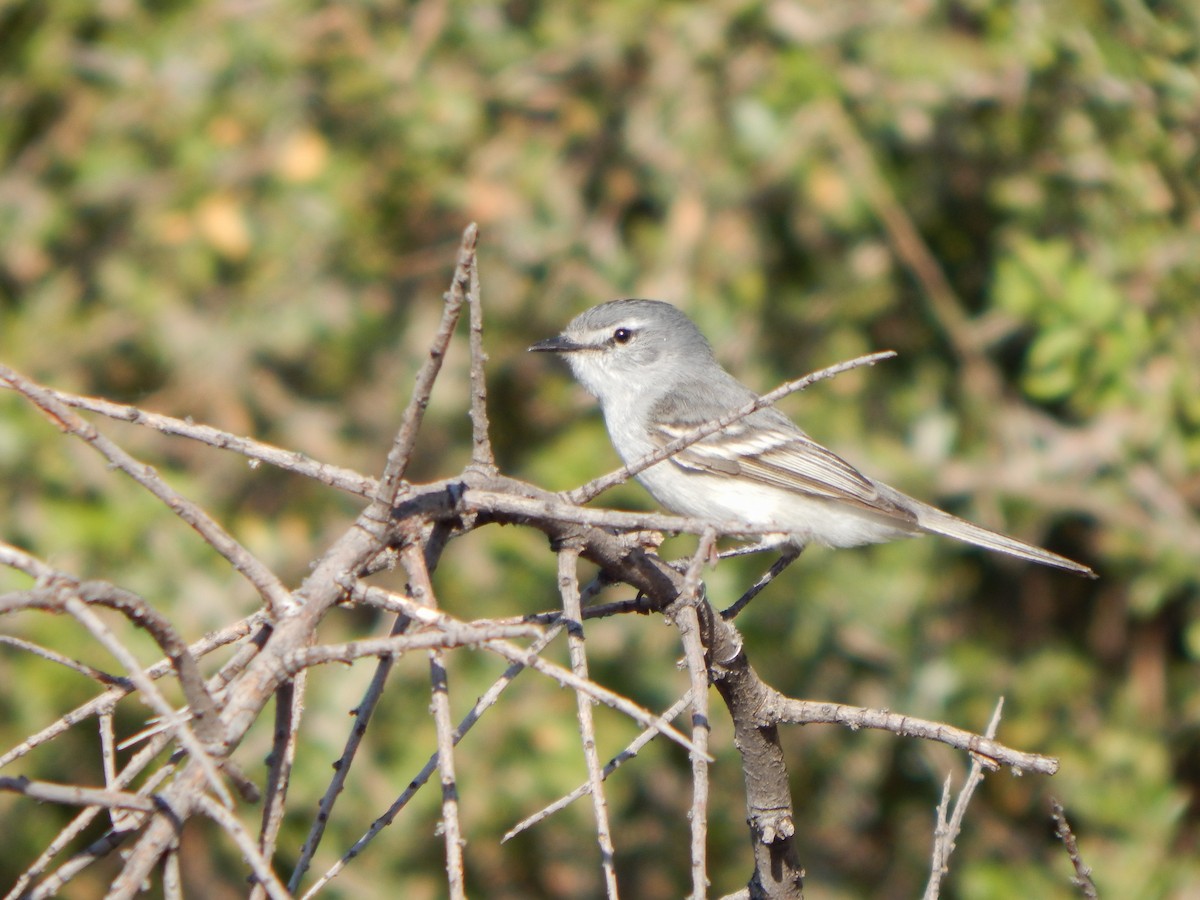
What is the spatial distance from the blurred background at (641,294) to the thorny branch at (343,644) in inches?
126

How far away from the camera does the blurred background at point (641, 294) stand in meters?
5.06

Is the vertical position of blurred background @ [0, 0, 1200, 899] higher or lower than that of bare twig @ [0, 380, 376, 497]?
lower

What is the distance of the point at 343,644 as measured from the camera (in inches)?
58.3

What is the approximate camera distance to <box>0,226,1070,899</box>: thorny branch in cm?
142

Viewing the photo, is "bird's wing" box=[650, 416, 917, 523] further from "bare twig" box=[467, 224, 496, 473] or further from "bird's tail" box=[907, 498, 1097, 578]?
"bare twig" box=[467, 224, 496, 473]

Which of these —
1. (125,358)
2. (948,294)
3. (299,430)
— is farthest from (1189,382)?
(125,358)

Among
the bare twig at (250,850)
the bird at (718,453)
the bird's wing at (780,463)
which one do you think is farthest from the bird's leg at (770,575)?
the bare twig at (250,850)

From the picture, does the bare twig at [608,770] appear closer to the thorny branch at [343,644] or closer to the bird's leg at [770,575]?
the thorny branch at [343,644]

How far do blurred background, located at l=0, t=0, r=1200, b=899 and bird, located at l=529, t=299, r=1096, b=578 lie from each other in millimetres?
441

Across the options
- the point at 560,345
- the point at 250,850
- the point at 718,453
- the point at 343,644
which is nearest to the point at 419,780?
the point at 343,644

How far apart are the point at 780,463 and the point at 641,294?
123 cm

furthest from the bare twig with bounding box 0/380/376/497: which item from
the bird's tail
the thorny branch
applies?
the bird's tail

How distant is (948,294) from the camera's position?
5.45 metres

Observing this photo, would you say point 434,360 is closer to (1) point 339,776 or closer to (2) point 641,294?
(1) point 339,776
